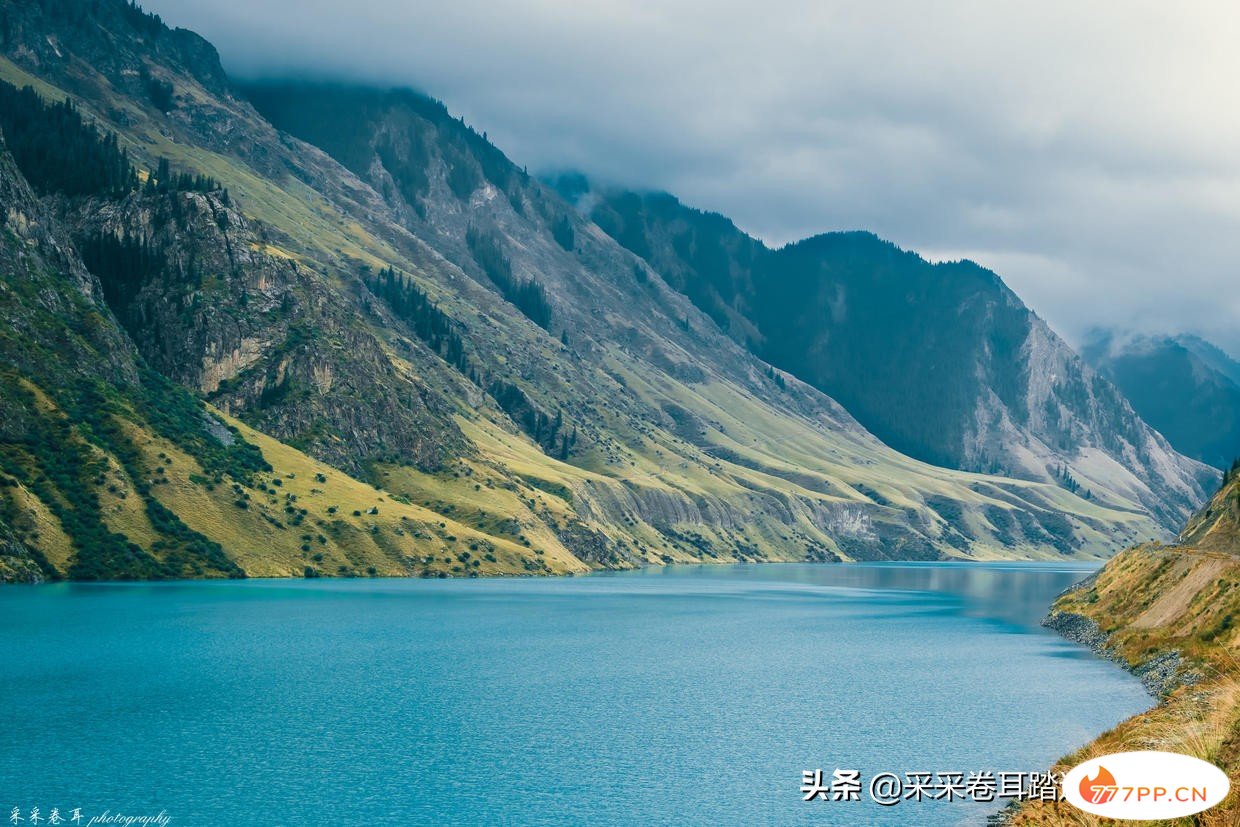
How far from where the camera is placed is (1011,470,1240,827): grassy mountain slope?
37.7m

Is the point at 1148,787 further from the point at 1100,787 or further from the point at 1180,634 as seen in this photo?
the point at 1180,634

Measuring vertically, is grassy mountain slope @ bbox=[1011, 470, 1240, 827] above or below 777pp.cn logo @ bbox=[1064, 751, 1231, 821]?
below

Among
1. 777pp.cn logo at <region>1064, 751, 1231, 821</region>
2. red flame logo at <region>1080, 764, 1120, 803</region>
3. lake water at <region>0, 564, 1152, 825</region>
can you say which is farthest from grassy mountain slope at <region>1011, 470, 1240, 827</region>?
lake water at <region>0, 564, 1152, 825</region>

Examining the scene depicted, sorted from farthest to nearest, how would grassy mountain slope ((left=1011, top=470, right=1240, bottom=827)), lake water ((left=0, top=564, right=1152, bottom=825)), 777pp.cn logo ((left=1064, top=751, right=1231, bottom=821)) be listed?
lake water ((left=0, top=564, right=1152, bottom=825))
grassy mountain slope ((left=1011, top=470, right=1240, bottom=827))
777pp.cn logo ((left=1064, top=751, right=1231, bottom=821))

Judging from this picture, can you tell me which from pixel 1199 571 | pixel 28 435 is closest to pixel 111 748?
pixel 1199 571

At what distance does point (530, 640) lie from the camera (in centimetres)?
12506

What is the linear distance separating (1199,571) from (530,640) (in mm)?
72326

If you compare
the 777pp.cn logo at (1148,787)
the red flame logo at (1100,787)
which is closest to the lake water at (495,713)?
the red flame logo at (1100,787)

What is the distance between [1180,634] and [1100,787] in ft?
296

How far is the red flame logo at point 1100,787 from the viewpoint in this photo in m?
27.2

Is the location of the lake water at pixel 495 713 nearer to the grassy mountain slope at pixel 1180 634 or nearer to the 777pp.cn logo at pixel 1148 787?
the grassy mountain slope at pixel 1180 634

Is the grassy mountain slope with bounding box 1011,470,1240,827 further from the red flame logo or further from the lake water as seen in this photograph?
the lake water

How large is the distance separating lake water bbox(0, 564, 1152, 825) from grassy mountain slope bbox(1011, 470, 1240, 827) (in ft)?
18.7

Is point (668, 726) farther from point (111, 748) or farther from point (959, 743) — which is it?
point (111, 748)
